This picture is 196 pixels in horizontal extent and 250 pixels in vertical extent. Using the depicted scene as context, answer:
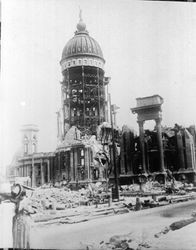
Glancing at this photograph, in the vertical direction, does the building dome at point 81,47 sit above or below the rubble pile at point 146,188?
above

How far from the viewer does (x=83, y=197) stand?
6.22m

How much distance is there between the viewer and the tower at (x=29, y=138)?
5.91 m

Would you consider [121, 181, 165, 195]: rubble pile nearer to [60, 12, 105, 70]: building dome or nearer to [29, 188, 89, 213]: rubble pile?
[29, 188, 89, 213]: rubble pile

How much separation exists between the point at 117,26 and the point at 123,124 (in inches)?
67.4

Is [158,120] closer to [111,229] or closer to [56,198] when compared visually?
[111,229]

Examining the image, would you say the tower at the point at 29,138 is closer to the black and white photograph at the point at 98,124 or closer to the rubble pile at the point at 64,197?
the black and white photograph at the point at 98,124

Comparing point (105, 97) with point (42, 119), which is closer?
point (42, 119)

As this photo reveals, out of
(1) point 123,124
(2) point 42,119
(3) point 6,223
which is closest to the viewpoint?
(3) point 6,223

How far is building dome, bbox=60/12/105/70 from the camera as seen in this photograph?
6.37 meters

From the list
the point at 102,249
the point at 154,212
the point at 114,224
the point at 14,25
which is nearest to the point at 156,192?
the point at 154,212

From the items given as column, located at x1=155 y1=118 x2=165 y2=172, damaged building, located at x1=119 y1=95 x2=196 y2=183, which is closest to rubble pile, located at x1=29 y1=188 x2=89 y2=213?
damaged building, located at x1=119 y1=95 x2=196 y2=183

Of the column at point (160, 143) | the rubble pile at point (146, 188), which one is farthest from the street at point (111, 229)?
the column at point (160, 143)

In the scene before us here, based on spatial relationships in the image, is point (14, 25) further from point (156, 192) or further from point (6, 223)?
point (156, 192)

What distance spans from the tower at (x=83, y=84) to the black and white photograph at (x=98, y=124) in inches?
0.7
